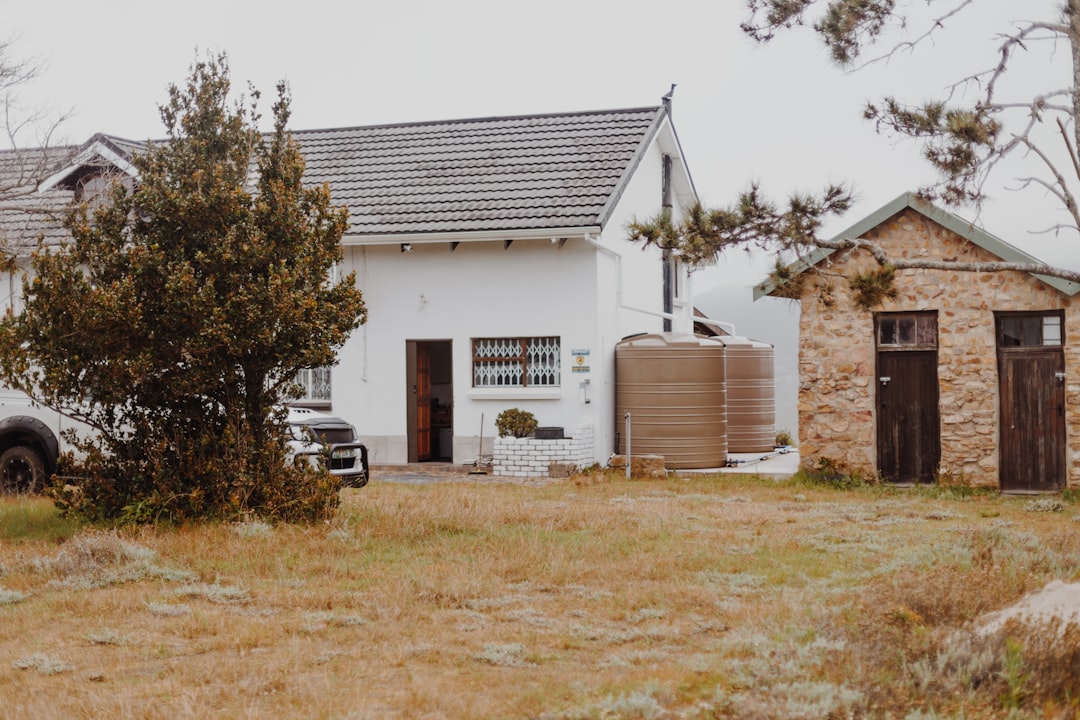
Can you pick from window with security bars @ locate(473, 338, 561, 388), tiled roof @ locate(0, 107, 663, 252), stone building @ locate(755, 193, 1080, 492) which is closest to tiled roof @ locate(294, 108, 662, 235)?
tiled roof @ locate(0, 107, 663, 252)

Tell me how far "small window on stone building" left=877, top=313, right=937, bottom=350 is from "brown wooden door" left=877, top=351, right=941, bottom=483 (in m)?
0.12

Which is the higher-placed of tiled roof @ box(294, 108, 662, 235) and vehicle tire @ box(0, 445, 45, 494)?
tiled roof @ box(294, 108, 662, 235)

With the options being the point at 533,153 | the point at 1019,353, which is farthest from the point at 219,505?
the point at 533,153

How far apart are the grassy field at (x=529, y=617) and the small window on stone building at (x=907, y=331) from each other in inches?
179

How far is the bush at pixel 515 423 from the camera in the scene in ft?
64.1

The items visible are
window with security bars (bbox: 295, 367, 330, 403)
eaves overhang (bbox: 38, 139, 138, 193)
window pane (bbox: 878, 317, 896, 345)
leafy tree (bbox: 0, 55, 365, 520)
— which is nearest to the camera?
leafy tree (bbox: 0, 55, 365, 520)

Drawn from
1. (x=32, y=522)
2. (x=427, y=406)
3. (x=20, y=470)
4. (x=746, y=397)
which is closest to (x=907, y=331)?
(x=746, y=397)

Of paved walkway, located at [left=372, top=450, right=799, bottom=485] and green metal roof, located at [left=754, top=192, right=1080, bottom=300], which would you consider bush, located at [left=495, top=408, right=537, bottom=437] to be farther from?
green metal roof, located at [left=754, top=192, right=1080, bottom=300]

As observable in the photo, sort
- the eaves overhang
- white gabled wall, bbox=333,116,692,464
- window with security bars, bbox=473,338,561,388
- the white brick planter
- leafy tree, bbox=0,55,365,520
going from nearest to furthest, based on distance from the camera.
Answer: leafy tree, bbox=0,55,365,520 < the white brick planter < white gabled wall, bbox=333,116,692,464 < window with security bars, bbox=473,338,561,388 < the eaves overhang

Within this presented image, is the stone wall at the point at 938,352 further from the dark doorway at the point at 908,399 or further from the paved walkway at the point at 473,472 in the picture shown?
the paved walkway at the point at 473,472

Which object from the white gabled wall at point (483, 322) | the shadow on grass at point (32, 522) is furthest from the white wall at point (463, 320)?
the shadow on grass at point (32, 522)

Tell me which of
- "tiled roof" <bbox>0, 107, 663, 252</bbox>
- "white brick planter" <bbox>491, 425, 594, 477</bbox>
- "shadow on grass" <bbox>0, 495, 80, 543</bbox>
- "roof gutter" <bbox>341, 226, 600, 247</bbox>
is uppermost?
"tiled roof" <bbox>0, 107, 663, 252</bbox>

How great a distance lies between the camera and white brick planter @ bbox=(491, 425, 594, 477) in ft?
62.4

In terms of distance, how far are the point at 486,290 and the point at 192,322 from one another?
31.1 ft
